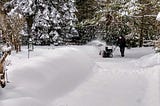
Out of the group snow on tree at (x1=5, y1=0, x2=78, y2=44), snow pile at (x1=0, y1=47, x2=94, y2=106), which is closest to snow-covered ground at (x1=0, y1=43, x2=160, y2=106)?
snow pile at (x1=0, y1=47, x2=94, y2=106)

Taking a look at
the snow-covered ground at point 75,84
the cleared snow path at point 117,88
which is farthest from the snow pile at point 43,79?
the cleared snow path at point 117,88

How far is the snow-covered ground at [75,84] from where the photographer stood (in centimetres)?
1126

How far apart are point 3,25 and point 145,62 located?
7.84 m

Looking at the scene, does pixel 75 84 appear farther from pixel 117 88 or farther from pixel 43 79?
pixel 43 79

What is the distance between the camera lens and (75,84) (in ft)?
47.4

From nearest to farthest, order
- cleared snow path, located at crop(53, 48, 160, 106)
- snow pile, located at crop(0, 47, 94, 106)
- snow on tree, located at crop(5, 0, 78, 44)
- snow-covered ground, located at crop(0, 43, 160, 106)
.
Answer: snow pile, located at crop(0, 47, 94, 106), snow-covered ground, located at crop(0, 43, 160, 106), cleared snow path, located at crop(53, 48, 160, 106), snow on tree, located at crop(5, 0, 78, 44)

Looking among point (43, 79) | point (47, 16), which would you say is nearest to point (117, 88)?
point (43, 79)

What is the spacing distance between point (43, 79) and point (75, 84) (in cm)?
205

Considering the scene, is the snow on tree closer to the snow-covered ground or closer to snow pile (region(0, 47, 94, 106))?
the snow-covered ground

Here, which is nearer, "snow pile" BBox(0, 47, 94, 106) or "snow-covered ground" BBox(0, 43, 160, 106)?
"snow pile" BBox(0, 47, 94, 106)

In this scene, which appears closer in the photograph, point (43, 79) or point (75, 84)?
point (43, 79)

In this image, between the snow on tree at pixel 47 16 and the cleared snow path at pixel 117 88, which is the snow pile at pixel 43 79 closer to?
the cleared snow path at pixel 117 88

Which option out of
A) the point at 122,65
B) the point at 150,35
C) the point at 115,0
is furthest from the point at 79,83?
the point at 150,35

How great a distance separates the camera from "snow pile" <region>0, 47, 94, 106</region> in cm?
1053
